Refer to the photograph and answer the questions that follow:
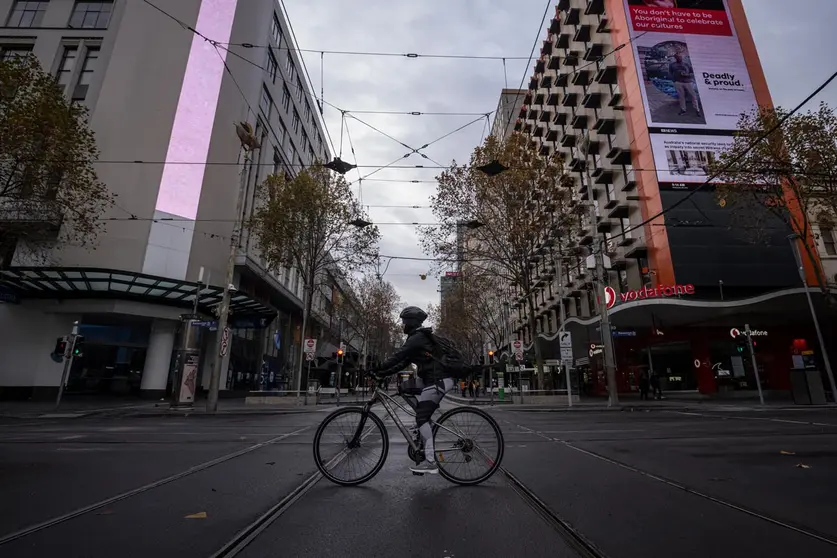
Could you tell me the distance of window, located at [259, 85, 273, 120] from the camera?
1298 inches

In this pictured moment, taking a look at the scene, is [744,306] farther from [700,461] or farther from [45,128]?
[45,128]

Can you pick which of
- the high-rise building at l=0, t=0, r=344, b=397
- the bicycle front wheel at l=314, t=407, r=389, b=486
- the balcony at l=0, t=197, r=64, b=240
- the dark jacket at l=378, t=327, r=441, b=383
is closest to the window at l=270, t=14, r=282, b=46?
the high-rise building at l=0, t=0, r=344, b=397

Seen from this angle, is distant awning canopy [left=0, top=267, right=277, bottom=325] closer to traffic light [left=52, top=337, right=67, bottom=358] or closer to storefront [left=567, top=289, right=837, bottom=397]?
traffic light [left=52, top=337, right=67, bottom=358]

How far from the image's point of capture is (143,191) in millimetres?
23891

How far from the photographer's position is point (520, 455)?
6352 millimetres

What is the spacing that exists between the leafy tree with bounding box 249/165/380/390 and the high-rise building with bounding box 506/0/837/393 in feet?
40.7

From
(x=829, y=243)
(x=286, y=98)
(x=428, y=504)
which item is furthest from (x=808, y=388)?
(x=286, y=98)

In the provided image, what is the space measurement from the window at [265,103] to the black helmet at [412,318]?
32695 millimetres

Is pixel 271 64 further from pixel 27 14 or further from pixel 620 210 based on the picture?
pixel 620 210

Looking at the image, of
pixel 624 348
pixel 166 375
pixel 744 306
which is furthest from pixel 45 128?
pixel 624 348

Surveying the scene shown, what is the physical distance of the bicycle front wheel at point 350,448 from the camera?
14.6 ft

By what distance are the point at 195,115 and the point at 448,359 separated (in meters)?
27.3

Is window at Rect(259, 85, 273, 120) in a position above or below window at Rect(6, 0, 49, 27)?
below

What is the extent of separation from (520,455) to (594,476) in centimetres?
Answer: 164
